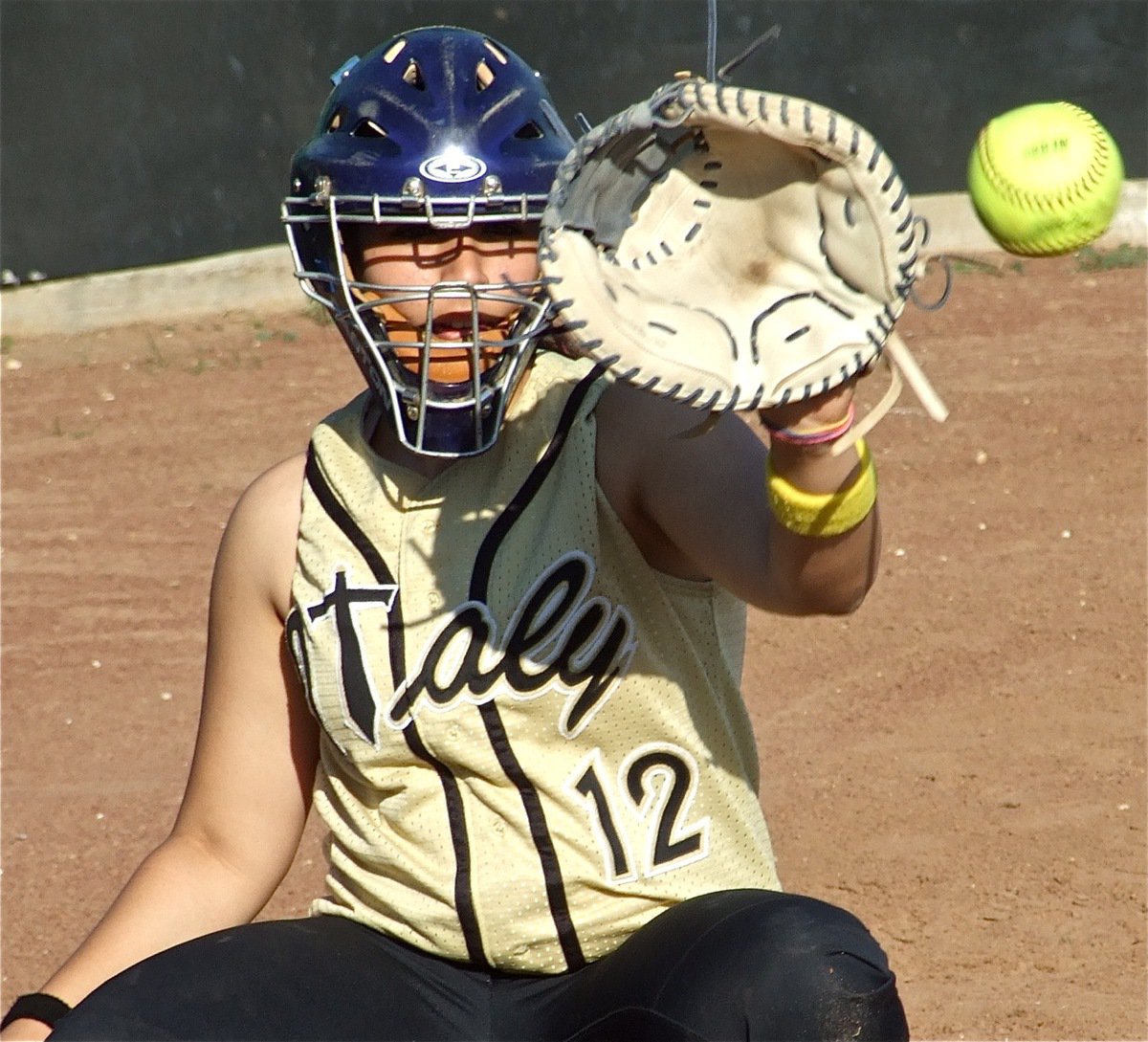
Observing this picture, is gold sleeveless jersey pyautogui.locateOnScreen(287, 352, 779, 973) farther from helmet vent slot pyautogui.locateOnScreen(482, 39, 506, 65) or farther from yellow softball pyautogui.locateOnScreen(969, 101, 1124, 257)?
yellow softball pyautogui.locateOnScreen(969, 101, 1124, 257)

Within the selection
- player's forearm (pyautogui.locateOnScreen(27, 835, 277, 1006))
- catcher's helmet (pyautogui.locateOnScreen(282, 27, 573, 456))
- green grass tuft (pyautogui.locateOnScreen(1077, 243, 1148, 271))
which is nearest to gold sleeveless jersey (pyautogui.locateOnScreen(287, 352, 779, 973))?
catcher's helmet (pyautogui.locateOnScreen(282, 27, 573, 456))

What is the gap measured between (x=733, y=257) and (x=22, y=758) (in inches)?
123

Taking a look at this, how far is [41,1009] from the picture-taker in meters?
2.05

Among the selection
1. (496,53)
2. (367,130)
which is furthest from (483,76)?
(367,130)

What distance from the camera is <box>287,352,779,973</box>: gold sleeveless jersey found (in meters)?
2.04

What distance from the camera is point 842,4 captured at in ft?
26.1

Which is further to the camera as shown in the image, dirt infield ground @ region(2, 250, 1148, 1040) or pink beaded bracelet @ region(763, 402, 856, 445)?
dirt infield ground @ region(2, 250, 1148, 1040)

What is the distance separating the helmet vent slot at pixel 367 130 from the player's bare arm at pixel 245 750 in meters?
0.44

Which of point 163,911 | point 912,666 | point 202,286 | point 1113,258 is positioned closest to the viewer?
point 163,911

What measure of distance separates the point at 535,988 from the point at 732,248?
0.92 meters

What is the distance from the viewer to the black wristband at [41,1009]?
2.05 metres

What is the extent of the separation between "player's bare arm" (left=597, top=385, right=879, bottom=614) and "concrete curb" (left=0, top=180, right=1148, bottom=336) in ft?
20.1

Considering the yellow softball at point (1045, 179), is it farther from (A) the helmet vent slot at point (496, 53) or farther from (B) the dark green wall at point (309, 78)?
(B) the dark green wall at point (309, 78)

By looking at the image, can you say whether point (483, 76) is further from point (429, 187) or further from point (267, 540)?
point (267, 540)
